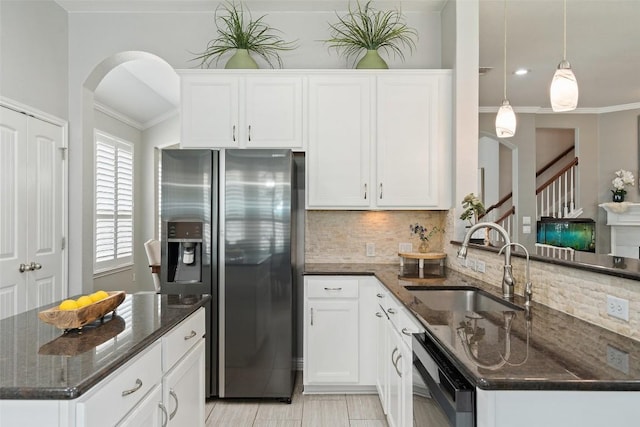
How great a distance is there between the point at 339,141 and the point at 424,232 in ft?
3.65

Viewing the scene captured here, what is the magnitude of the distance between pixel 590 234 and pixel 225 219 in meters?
5.92

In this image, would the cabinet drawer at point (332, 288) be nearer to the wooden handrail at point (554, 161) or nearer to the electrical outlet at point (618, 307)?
the electrical outlet at point (618, 307)

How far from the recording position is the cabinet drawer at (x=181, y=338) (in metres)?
1.55

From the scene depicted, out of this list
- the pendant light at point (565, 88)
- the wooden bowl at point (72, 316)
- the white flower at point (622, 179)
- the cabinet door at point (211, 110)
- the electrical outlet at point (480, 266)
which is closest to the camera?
the wooden bowl at point (72, 316)

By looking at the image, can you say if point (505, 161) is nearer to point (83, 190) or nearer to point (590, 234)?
point (590, 234)

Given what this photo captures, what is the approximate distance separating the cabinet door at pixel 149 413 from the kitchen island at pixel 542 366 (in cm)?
103

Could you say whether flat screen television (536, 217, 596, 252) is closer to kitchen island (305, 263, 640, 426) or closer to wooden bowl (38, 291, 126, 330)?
kitchen island (305, 263, 640, 426)

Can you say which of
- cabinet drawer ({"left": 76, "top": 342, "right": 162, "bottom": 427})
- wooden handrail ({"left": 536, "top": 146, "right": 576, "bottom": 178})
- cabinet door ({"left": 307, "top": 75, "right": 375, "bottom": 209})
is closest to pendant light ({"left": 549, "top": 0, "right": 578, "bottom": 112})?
cabinet door ({"left": 307, "top": 75, "right": 375, "bottom": 209})

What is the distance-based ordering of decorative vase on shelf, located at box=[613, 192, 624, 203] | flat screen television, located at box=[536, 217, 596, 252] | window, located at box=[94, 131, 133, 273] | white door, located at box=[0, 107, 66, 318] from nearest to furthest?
white door, located at box=[0, 107, 66, 318] < window, located at box=[94, 131, 133, 273] < flat screen television, located at box=[536, 217, 596, 252] < decorative vase on shelf, located at box=[613, 192, 624, 203]

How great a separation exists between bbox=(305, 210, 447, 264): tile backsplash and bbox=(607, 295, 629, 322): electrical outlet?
7.07ft

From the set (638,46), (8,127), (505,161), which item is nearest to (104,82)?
(8,127)

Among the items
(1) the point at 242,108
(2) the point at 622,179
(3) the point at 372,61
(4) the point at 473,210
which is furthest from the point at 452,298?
(2) the point at 622,179

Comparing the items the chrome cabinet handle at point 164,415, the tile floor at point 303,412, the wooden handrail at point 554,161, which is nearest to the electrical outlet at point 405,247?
the tile floor at point 303,412

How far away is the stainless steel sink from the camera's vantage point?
2.28m
